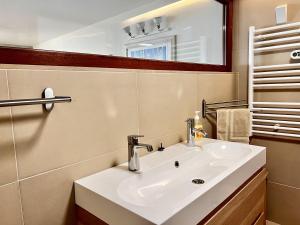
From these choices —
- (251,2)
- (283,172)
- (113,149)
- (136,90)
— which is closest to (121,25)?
(136,90)

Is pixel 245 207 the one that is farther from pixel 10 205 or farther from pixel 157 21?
pixel 157 21

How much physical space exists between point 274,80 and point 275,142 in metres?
0.49

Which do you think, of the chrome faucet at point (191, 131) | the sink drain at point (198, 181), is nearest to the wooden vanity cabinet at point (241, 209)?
the sink drain at point (198, 181)

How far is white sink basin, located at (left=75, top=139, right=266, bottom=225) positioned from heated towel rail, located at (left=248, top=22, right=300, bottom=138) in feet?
1.68

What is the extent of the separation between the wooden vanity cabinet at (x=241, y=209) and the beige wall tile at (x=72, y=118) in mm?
264

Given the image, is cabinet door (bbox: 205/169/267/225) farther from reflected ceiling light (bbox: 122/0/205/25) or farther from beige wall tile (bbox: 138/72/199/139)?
reflected ceiling light (bbox: 122/0/205/25)

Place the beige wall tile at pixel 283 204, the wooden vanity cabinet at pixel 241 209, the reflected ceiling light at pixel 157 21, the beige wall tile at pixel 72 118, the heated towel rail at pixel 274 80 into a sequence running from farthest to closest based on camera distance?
1. the beige wall tile at pixel 283 204
2. the heated towel rail at pixel 274 80
3. the reflected ceiling light at pixel 157 21
4. the wooden vanity cabinet at pixel 241 209
5. the beige wall tile at pixel 72 118

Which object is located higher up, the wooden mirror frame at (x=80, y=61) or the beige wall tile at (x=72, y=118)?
the wooden mirror frame at (x=80, y=61)

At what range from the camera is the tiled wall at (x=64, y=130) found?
787 millimetres

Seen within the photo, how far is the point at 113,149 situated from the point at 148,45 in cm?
69

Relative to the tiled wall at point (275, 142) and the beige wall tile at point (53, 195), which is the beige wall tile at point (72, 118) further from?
the tiled wall at point (275, 142)

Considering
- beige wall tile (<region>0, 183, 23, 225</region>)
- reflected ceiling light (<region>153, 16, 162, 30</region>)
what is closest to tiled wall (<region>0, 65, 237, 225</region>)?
beige wall tile (<region>0, 183, 23, 225</region>)

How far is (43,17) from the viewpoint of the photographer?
3.04ft

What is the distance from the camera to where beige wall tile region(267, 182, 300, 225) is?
174cm
